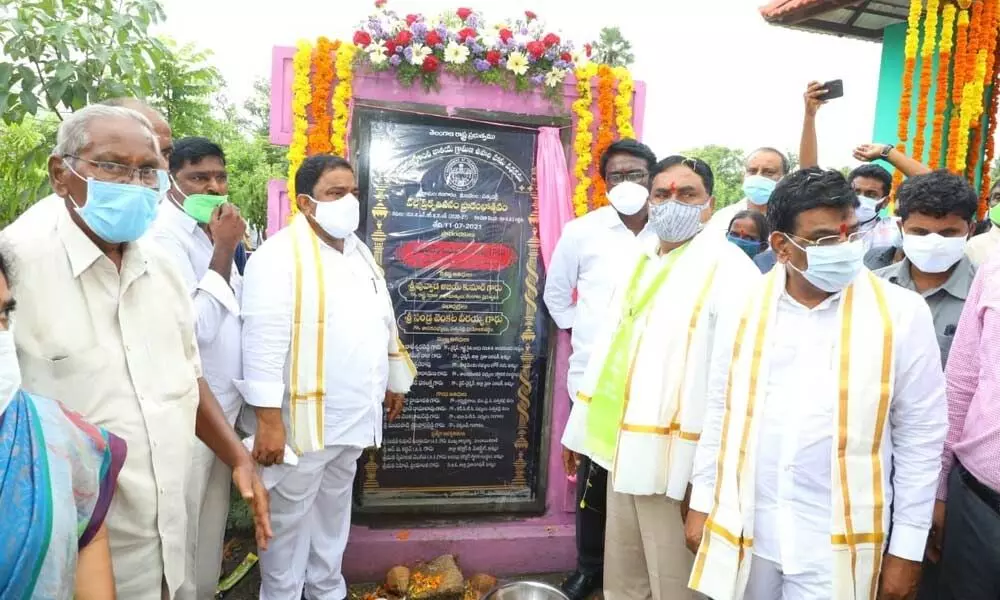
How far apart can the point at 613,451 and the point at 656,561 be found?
1.41 ft

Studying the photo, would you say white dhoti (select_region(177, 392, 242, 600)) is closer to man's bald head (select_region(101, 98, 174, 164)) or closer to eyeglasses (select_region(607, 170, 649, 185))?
man's bald head (select_region(101, 98, 174, 164))

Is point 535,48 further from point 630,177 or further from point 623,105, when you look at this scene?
point 630,177

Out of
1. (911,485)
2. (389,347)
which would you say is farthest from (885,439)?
→ (389,347)

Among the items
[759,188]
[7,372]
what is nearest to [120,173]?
[7,372]

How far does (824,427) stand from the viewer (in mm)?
1858

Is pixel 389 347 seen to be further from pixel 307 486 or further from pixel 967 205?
pixel 967 205

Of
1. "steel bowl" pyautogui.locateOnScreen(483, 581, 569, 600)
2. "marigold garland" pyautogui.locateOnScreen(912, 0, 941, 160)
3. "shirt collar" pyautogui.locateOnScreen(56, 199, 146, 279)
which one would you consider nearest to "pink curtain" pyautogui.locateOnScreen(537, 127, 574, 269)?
"steel bowl" pyautogui.locateOnScreen(483, 581, 569, 600)

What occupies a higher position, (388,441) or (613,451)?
(613,451)

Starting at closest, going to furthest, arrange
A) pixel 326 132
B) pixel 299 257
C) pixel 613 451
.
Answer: pixel 613 451 → pixel 299 257 → pixel 326 132

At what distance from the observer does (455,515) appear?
4.02m

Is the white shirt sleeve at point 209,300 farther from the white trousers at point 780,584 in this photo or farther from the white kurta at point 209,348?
the white trousers at point 780,584

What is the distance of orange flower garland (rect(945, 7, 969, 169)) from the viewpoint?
591cm

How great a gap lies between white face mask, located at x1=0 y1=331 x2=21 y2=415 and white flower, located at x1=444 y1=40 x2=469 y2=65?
2897 mm

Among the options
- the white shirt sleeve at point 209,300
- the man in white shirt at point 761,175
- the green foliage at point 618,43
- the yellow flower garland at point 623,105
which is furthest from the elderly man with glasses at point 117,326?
the green foliage at point 618,43
